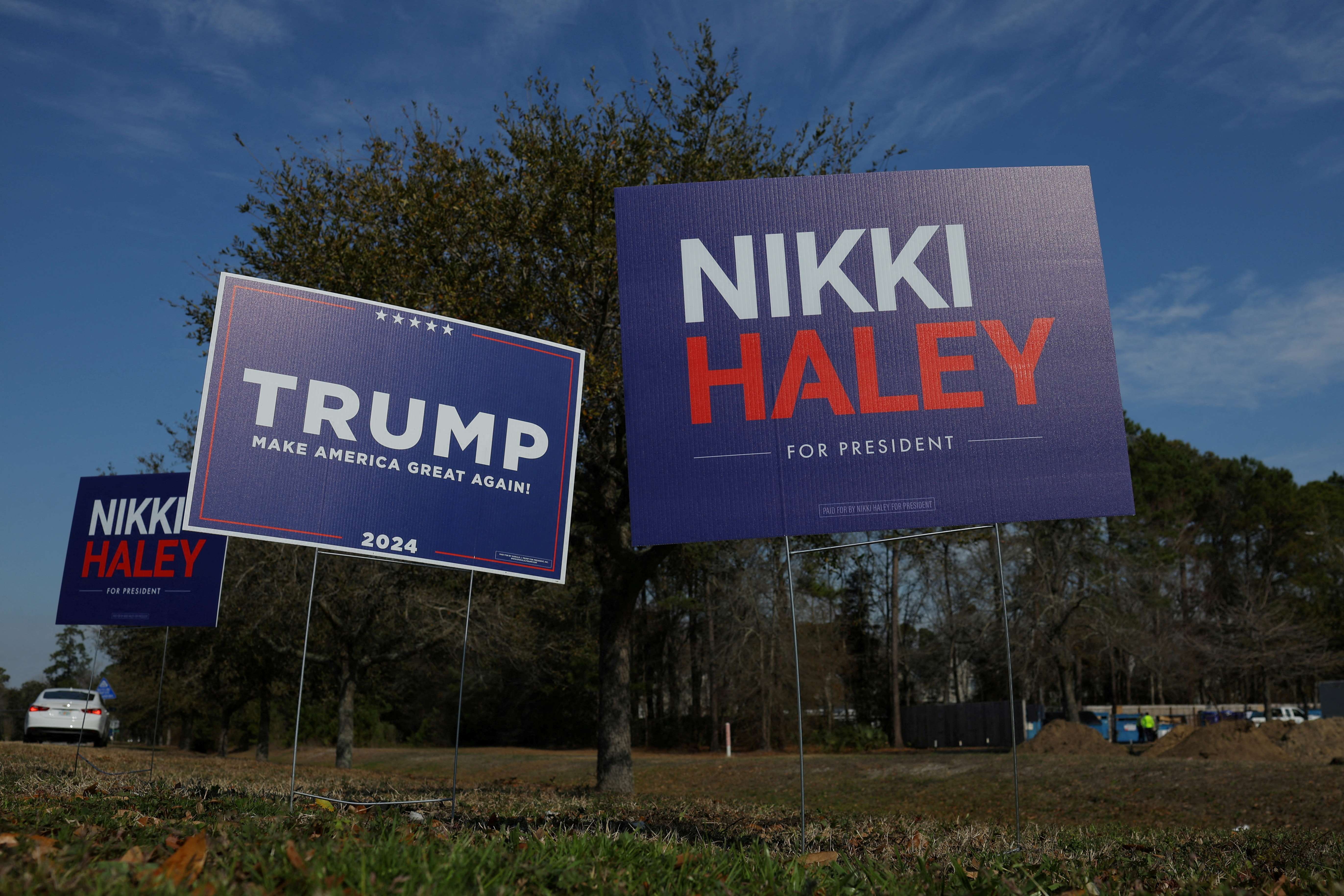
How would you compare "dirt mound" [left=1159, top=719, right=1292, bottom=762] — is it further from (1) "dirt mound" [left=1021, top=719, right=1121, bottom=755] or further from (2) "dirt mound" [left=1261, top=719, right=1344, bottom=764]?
(1) "dirt mound" [left=1021, top=719, right=1121, bottom=755]

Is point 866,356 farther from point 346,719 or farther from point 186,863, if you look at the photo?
point 346,719

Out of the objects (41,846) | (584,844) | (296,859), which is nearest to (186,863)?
(296,859)

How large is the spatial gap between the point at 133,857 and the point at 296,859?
62 cm

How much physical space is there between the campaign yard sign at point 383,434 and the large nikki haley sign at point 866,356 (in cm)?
161

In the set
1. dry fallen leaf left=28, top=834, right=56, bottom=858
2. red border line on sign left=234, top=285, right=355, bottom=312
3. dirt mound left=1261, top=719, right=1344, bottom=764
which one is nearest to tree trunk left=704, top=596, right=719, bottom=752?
dirt mound left=1261, top=719, right=1344, bottom=764

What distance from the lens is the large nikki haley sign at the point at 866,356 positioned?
281 inches

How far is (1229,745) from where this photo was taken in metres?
24.1

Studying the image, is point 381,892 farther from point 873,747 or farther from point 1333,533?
point 1333,533

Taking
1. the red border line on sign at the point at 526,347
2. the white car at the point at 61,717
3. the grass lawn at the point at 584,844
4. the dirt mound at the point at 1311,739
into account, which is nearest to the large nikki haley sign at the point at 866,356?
the red border line on sign at the point at 526,347

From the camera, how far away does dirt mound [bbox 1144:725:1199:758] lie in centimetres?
2531

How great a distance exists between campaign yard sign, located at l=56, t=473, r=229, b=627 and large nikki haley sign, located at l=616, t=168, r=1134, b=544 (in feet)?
28.8

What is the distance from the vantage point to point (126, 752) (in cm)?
2378

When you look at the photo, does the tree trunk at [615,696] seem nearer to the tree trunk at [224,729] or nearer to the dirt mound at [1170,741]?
the dirt mound at [1170,741]

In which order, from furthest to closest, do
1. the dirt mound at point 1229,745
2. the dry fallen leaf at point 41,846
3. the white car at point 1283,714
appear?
the white car at point 1283,714 < the dirt mound at point 1229,745 < the dry fallen leaf at point 41,846
